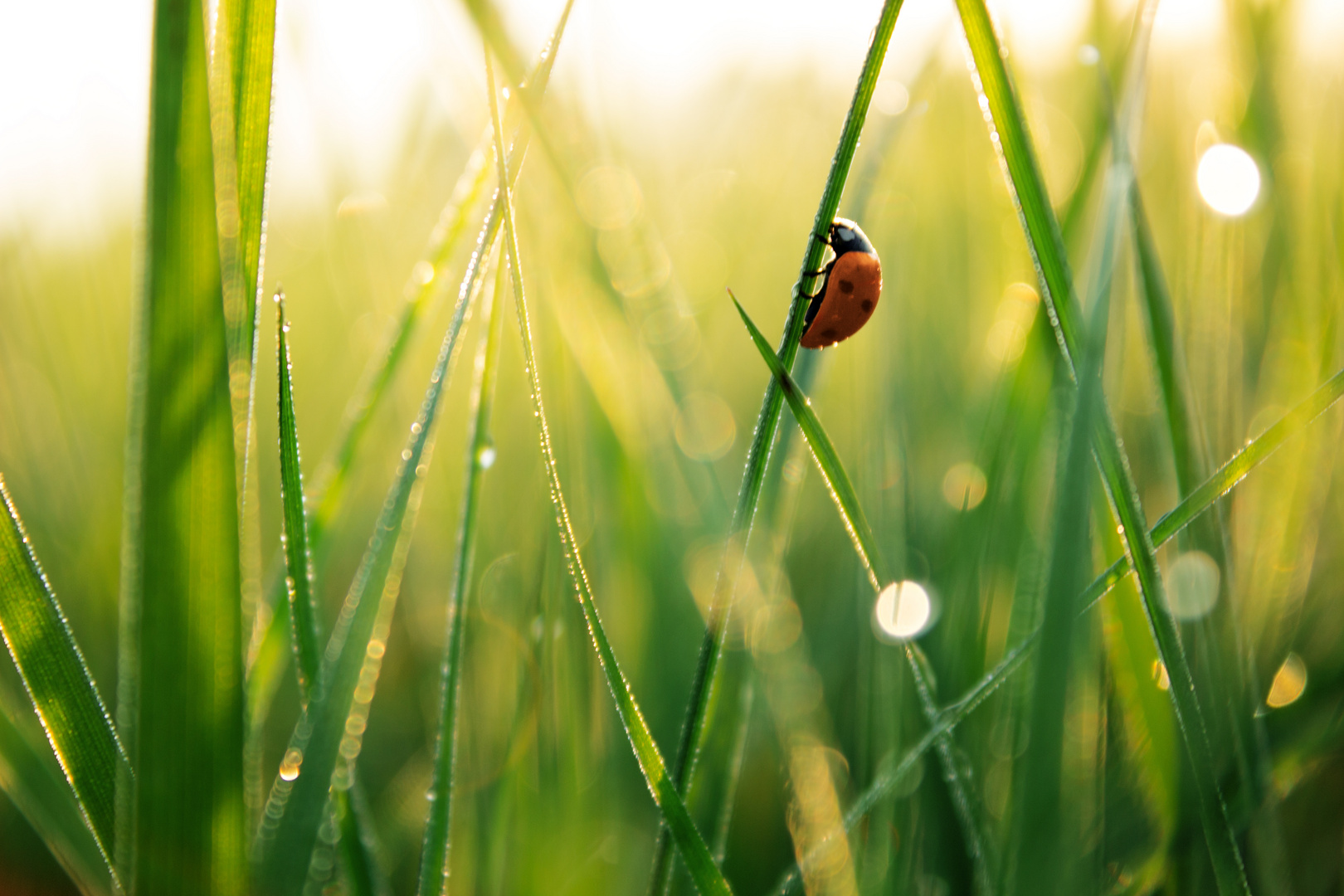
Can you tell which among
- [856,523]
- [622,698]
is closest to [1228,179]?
[856,523]

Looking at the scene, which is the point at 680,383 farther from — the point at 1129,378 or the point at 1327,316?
the point at 1129,378

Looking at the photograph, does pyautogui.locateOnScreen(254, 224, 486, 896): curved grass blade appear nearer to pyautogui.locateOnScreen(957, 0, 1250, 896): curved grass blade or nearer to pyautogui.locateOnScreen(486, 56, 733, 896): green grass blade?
pyautogui.locateOnScreen(486, 56, 733, 896): green grass blade

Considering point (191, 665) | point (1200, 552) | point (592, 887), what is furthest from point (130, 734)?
point (1200, 552)

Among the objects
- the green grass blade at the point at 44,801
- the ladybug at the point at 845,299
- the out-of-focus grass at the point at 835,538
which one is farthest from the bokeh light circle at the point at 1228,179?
the green grass blade at the point at 44,801

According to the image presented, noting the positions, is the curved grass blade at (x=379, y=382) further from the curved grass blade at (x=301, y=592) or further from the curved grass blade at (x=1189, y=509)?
the curved grass blade at (x=1189, y=509)

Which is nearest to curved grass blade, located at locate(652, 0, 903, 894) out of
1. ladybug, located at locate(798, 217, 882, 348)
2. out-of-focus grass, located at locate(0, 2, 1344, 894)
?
out-of-focus grass, located at locate(0, 2, 1344, 894)
